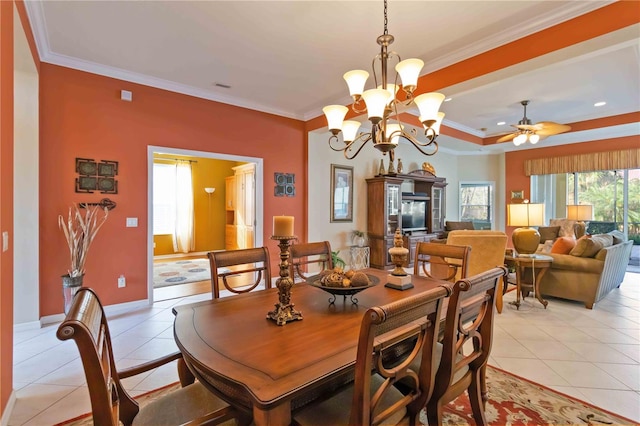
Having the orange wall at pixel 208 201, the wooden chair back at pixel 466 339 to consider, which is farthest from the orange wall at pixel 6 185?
the orange wall at pixel 208 201

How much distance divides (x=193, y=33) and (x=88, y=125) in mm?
1742

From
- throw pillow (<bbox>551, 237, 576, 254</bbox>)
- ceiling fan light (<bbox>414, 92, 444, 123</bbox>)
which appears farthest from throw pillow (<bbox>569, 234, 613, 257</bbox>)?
ceiling fan light (<bbox>414, 92, 444, 123</bbox>)

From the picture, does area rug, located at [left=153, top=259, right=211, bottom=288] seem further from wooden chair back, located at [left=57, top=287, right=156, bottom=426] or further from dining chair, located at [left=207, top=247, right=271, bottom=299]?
wooden chair back, located at [left=57, top=287, right=156, bottom=426]

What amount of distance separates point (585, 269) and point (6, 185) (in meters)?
5.63

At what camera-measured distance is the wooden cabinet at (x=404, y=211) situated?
6.01 meters

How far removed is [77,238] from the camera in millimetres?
3334

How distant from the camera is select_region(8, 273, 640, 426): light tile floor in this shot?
A: 2021 millimetres

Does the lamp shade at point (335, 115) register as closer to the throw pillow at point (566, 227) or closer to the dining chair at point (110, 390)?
the dining chair at point (110, 390)

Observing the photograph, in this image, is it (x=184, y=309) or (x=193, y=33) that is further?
(x=193, y=33)

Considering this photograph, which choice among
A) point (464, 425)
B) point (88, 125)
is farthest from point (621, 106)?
point (88, 125)

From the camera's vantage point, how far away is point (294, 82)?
155 inches

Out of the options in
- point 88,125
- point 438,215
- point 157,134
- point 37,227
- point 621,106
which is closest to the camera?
point 37,227

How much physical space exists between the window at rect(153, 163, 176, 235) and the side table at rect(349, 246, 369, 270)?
15.7 ft

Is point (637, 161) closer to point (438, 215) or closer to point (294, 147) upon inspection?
point (438, 215)
